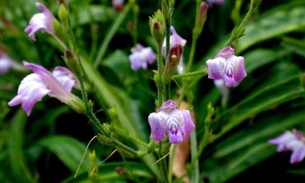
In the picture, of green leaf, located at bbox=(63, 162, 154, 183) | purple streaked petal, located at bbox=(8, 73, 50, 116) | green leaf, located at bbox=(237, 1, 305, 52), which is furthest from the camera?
green leaf, located at bbox=(237, 1, 305, 52)

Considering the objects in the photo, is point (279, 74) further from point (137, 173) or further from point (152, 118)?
point (152, 118)

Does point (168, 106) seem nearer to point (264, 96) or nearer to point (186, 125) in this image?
point (186, 125)

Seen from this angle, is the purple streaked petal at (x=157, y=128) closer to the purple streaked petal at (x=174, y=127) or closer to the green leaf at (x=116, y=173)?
the purple streaked petal at (x=174, y=127)

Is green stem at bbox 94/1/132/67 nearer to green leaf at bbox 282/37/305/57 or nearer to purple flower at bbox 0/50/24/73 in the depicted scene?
purple flower at bbox 0/50/24/73

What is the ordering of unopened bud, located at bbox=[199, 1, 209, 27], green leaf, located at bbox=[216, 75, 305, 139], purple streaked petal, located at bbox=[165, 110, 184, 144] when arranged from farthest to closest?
green leaf, located at bbox=[216, 75, 305, 139]
unopened bud, located at bbox=[199, 1, 209, 27]
purple streaked petal, located at bbox=[165, 110, 184, 144]

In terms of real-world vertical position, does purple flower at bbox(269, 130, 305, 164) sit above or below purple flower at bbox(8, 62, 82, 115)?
below

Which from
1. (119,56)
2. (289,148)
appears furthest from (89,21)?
(289,148)

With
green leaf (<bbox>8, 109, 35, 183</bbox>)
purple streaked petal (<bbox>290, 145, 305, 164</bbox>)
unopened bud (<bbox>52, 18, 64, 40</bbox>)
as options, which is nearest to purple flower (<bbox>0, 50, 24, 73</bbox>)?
green leaf (<bbox>8, 109, 35, 183</bbox>)

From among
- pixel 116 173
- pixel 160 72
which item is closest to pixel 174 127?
Answer: pixel 160 72
